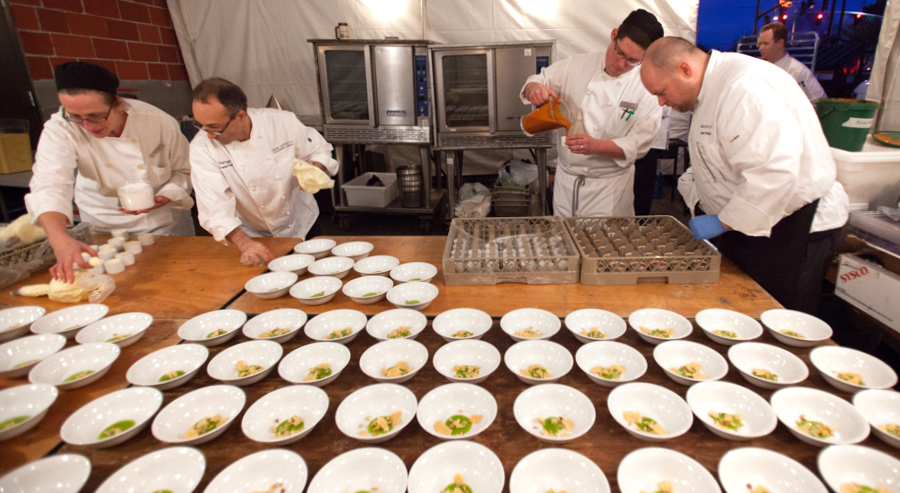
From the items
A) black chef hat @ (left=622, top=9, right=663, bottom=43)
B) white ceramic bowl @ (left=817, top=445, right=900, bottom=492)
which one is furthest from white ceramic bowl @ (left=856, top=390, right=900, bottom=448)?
black chef hat @ (left=622, top=9, right=663, bottom=43)

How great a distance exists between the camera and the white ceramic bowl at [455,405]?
101 centimetres

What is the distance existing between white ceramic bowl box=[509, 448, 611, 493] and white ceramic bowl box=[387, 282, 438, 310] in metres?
0.70

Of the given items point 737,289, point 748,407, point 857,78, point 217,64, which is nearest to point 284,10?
point 217,64

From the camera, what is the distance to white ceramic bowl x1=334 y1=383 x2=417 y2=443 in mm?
1003

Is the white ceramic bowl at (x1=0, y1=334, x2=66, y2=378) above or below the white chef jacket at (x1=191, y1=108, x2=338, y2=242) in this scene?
below

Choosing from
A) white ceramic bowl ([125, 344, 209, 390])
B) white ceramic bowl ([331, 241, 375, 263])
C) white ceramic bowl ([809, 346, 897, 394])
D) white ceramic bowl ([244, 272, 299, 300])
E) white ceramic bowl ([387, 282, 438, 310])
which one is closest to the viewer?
white ceramic bowl ([809, 346, 897, 394])

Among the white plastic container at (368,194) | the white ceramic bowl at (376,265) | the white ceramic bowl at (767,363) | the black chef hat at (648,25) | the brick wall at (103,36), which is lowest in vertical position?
the white plastic container at (368,194)

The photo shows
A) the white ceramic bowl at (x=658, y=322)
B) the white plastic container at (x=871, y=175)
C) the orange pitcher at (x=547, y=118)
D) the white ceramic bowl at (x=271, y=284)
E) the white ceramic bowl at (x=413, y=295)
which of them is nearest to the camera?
the white ceramic bowl at (x=658, y=322)

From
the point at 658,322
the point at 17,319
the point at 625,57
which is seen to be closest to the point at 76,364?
the point at 17,319

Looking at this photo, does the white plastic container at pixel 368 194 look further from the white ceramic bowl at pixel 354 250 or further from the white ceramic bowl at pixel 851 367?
the white ceramic bowl at pixel 851 367

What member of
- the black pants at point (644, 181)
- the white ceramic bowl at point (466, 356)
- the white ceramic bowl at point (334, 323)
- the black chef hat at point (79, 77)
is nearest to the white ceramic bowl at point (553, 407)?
the white ceramic bowl at point (466, 356)

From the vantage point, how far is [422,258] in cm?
191

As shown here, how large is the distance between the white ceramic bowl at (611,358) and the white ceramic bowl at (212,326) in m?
1.05

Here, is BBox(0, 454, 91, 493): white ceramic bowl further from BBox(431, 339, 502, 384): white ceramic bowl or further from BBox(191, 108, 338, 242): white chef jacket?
BBox(191, 108, 338, 242): white chef jacket
